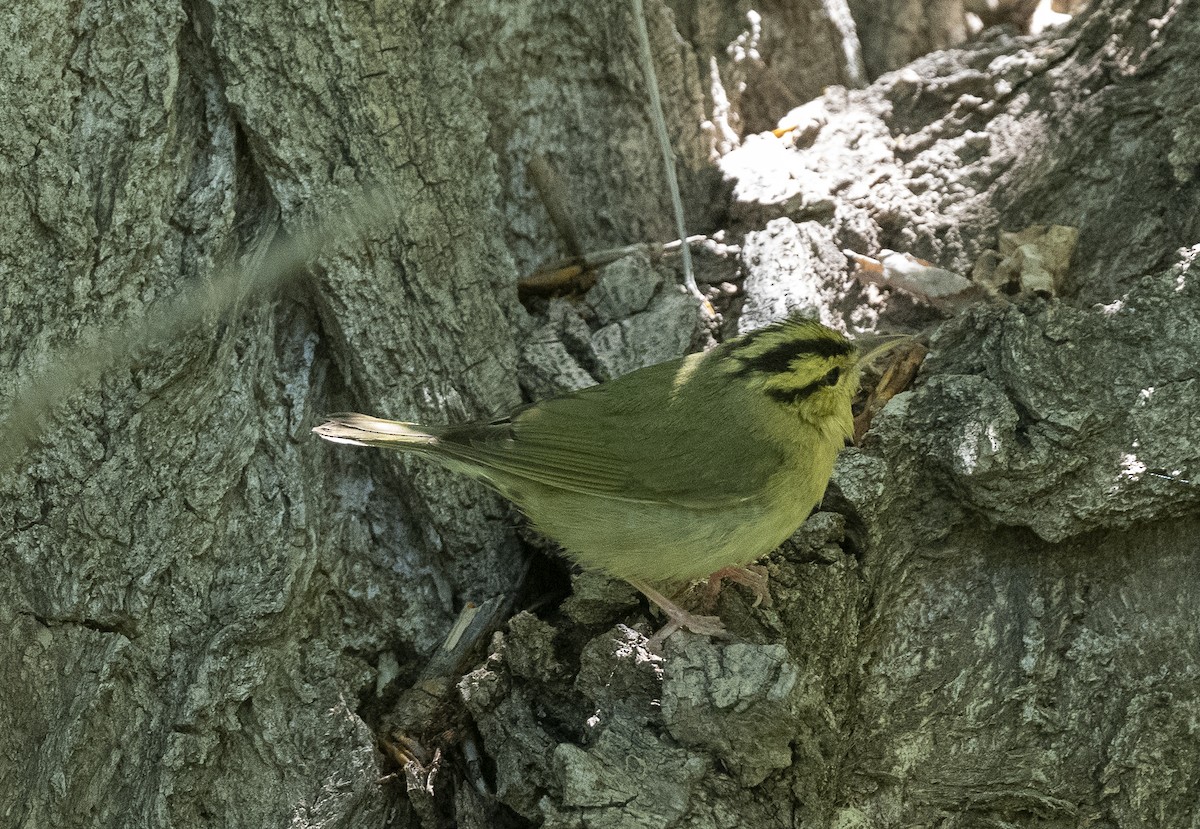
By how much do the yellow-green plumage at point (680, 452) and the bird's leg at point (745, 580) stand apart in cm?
10

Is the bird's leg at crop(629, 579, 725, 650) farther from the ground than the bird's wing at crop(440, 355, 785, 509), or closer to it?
closer to it

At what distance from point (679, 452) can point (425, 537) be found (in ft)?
3.33

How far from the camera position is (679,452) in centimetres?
400

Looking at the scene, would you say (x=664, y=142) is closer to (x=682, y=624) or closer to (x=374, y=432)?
(x=374, y=432)

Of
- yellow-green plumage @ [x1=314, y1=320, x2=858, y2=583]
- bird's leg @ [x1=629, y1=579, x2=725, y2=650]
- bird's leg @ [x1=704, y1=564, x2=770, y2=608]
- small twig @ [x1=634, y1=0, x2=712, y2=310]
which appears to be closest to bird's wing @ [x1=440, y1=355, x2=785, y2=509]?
yellow-green plumage @ [x1=314, y1=320, x2=858, y2=583]

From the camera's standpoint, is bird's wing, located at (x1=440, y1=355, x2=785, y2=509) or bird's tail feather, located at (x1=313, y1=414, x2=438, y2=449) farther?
bird's wing, located at (x1=440, y1=355, x2=785, y2=509)

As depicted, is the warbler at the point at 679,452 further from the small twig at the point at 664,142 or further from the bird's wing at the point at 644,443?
the small twig at the point at 664,142

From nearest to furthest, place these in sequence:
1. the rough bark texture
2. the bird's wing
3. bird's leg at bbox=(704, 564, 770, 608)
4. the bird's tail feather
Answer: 1. the rough bark texture
2. the bird's tail feather
3. bird's leg at bbox=(704, 564, 770, 608)
4. the bird's wing

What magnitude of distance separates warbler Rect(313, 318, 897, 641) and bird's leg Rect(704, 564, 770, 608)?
0.02 meters

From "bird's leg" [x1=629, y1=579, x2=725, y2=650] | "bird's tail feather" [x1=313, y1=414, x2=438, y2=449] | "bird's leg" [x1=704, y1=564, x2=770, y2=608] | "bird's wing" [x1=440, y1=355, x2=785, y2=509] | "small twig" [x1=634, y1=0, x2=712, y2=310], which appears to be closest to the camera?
"bird's leg" [x1=629, y1=579, x2=725, y2=650]

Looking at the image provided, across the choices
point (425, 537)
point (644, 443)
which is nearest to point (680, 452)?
point (644, 443)

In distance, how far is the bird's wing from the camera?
389 centimetres

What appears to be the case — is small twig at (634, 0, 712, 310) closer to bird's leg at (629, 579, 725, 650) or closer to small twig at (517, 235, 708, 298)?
small twig at (517, 235, 708, 298)

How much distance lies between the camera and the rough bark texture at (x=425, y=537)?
327 centimetres
